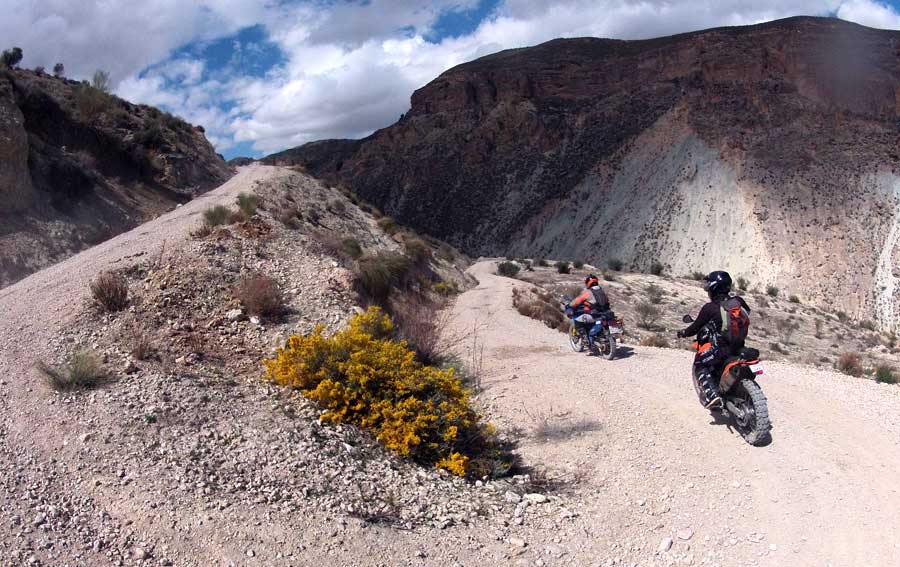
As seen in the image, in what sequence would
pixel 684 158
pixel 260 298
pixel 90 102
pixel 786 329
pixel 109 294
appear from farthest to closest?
pixel 684 158 → pixel 90 102 → pixel 786 329 → pixel 260 298 → pixel 109 294

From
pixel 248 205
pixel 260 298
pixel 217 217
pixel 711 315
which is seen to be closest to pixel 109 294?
pixel 260 298

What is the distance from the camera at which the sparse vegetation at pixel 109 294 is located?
859 cm

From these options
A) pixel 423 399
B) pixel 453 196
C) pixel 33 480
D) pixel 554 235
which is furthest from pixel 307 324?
pixel 453 196

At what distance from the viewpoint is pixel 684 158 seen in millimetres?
44312

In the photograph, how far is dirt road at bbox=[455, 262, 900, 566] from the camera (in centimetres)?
510

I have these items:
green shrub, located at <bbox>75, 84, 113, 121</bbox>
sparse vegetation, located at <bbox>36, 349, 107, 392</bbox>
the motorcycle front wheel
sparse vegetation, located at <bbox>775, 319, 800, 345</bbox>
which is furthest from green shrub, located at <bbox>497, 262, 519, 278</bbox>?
sparse vegetation, located at <bbox>36, 349, 107, 392</bbox>

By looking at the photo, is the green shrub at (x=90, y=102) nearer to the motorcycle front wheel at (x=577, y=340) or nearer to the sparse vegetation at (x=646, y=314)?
the motorcycle front wheel at (x=577, y=340)

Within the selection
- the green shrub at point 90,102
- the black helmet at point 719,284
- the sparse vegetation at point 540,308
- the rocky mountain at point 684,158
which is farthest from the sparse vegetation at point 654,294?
the green shrub at point 90,102

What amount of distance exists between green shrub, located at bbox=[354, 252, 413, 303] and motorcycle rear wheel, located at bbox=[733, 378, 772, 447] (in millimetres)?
7378

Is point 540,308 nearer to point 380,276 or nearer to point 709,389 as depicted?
point 380,276

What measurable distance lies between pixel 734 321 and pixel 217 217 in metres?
10.8

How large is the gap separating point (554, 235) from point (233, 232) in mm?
37406

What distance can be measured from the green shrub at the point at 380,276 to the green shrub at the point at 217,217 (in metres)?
2.95

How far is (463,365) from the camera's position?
10367 millimetres
